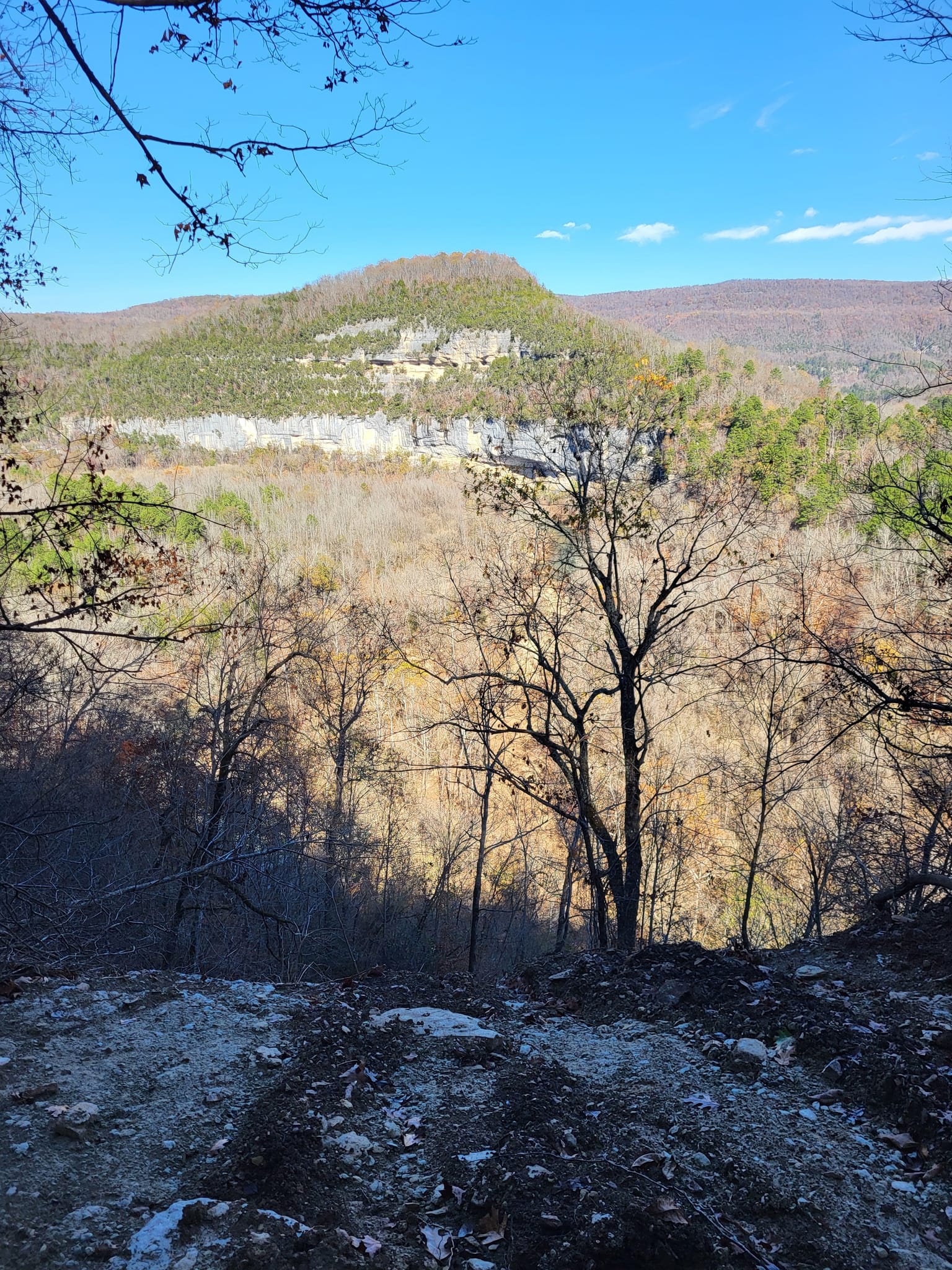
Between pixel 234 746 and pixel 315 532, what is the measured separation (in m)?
44.8

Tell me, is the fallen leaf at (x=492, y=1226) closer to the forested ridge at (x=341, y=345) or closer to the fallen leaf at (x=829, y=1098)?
the fallen leaf at (x=829, y=1098)

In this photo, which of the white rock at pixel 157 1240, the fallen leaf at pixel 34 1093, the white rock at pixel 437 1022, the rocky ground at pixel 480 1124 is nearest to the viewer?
the white rock at pixel 157 1240

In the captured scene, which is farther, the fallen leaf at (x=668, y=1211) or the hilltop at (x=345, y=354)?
the hilltop at (x=345, y=354)

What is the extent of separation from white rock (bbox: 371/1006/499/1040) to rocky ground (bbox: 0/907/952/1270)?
0.03 m

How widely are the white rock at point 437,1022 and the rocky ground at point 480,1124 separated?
26 millimetres

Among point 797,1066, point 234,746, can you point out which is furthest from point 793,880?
point 797,1066

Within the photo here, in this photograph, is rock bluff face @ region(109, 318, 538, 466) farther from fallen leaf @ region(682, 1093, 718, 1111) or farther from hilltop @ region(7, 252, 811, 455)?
fallen leaf @ region(682, 1093, 718, 1111)

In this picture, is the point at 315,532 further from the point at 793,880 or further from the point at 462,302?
the point at 462,302

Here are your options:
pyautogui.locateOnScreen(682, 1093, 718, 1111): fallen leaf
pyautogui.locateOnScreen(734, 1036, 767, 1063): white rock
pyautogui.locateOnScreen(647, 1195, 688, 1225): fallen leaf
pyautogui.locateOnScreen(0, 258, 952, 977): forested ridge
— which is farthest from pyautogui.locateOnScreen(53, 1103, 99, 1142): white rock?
pyautogui.locateOnScreen(734, 1036, 767, 1063): white rock

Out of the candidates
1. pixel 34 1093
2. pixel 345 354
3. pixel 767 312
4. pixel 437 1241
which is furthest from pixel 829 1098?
pixel 767 312

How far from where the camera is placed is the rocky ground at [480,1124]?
7.50 ft

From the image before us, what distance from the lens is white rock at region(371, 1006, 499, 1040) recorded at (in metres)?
3.80

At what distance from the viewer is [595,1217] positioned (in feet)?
7.71

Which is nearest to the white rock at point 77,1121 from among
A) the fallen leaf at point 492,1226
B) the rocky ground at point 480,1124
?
the rocky ground at point 480,1124
